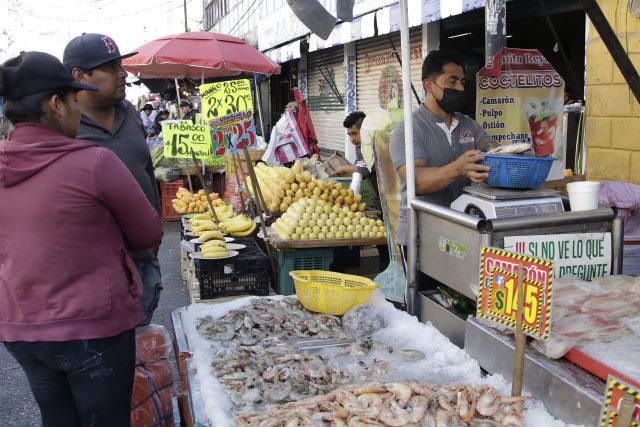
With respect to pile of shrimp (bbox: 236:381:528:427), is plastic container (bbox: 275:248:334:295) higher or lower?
lower

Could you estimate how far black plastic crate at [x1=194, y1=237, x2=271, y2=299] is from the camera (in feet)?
16.6

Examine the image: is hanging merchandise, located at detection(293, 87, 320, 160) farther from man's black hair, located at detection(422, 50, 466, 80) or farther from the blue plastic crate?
the blue plastic crate

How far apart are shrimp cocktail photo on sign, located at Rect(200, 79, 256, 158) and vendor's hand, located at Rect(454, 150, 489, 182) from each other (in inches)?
132

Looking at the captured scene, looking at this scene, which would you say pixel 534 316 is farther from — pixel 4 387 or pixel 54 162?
pixel 4 387

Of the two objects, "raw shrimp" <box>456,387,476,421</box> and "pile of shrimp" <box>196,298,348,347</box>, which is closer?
"raw shrimp" <box>456,387,476,421</box>

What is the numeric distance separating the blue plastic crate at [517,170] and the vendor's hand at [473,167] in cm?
4

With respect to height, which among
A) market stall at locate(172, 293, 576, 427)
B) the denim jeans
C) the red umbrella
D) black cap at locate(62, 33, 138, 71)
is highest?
the red umbrella

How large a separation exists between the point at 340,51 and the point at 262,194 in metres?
8.99

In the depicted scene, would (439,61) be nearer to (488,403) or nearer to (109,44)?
(109,44)

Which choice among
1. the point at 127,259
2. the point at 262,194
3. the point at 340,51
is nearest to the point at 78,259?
the point at 127,259

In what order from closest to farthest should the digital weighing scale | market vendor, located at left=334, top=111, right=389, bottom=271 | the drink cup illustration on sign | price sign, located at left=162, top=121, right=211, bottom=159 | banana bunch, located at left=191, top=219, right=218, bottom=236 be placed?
the digital weighing scale → the drink cup illustration on sign → banana bunch, located at left=191, top=219, right=218, bottom=236 → market vendor, located at left=334, top=111, right=389, bottom=271 → price sign, located at left=162, top=121, right=211, bottom=159

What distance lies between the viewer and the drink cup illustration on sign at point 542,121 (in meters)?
4.86

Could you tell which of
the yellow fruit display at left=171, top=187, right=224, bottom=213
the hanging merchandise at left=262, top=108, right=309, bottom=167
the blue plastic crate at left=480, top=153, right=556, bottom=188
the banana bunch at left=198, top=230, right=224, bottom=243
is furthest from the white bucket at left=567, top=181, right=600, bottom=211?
the hanging merchandise at left=262, top=108, right=309, bottom=167

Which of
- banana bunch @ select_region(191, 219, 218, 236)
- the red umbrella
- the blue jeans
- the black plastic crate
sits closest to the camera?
the blue jeans
